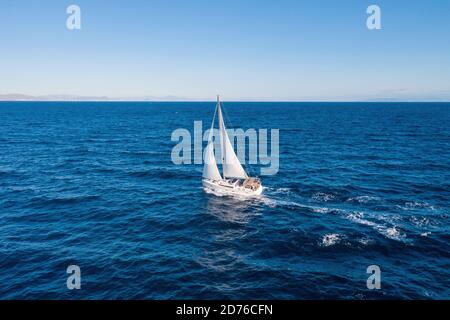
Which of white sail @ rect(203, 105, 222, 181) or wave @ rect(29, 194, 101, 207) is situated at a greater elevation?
white sail @ rect(203, 105, 222, 181)

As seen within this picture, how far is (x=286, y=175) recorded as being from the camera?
6631 centimetres

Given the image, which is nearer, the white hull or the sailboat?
the white hull

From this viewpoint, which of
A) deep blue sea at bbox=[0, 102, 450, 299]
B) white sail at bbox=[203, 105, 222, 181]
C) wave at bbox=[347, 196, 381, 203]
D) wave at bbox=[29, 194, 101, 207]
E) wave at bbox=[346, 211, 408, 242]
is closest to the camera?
deep blue sea at bbox=[0, 102, 450, 299]

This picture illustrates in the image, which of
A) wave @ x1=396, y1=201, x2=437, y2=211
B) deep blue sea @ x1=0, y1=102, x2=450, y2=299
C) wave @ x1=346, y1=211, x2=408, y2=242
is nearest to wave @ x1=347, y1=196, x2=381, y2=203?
deep blue sea @ x1=0, y1=102, x2=450, y2=299

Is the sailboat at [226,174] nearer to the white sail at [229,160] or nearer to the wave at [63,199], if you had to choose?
the white sail at [229,160]

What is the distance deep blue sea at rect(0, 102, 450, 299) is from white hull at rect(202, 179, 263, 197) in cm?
182

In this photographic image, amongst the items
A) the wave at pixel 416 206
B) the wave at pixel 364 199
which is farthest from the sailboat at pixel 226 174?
the wave at pixel 416 206

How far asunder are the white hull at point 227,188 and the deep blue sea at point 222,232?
1.82 m

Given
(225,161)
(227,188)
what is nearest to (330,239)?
(227,188)

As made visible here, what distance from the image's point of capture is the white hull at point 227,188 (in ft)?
177

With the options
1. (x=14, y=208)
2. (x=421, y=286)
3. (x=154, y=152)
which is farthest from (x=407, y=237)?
(x=154, y=152)

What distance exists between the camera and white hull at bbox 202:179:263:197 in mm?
53938

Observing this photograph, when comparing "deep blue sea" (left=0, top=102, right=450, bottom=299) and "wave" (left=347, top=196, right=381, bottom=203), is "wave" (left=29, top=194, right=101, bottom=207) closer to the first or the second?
"deep blue sea" (left=0, top=102, right=450, bottom=299)

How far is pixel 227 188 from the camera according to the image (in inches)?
2167
